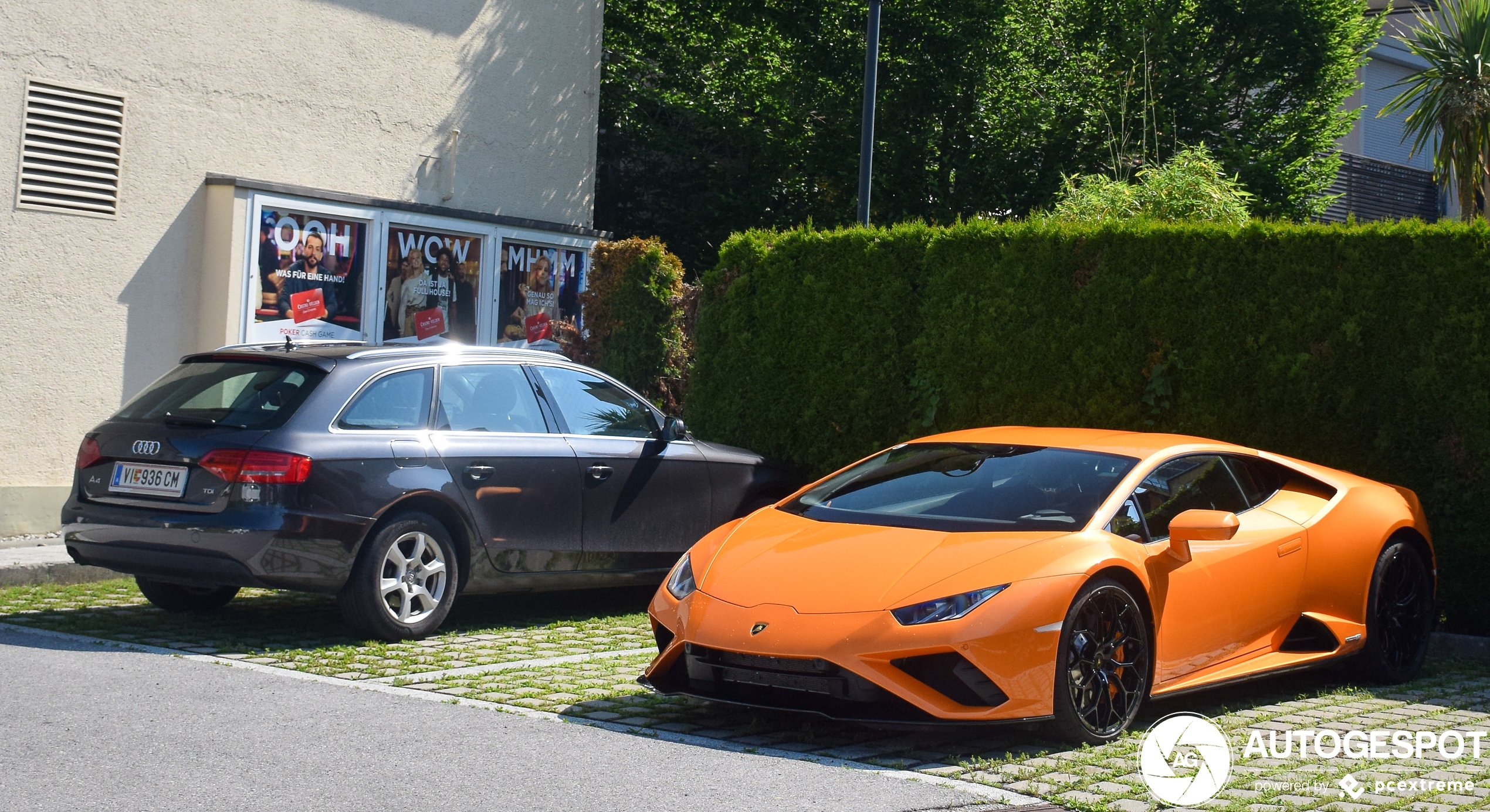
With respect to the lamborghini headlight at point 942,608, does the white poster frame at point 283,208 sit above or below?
above

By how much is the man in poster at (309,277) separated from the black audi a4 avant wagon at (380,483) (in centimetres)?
517

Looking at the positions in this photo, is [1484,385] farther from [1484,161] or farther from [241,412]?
[1484,161]

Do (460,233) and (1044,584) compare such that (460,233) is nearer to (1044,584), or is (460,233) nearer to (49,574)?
(49,574)

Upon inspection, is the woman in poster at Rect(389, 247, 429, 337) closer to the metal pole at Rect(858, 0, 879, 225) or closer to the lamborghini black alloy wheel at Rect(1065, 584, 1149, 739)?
the metal pole at Rect(858, 0, 879, 225)

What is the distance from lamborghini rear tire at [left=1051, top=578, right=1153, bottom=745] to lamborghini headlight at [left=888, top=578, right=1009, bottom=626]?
1.14 ft

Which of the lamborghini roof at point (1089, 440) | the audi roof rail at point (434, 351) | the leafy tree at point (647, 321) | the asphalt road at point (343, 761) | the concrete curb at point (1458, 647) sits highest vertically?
the leafy tree at point (647, 321)

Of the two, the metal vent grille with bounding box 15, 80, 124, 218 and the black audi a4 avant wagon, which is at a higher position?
the metal vent grille with bounding box 15, 80, 124, 218

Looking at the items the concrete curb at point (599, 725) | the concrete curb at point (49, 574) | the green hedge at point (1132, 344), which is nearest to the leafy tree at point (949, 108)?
the green hedge at point (1132, 344)

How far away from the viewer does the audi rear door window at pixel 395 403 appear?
796cm

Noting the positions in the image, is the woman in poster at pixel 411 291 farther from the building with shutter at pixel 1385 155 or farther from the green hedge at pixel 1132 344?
the building with shutter at pixel 1385 155

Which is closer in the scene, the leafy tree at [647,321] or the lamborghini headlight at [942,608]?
the lamborghini headlight at [942,608]

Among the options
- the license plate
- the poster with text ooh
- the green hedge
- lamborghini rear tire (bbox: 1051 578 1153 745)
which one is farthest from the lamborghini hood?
the poster with text ooh

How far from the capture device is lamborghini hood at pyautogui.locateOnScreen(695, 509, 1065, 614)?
577 cm

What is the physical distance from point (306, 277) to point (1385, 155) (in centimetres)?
2050
